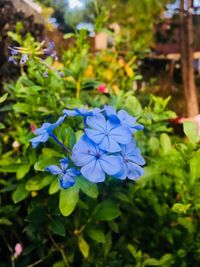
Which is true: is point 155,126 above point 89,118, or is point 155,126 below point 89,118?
below

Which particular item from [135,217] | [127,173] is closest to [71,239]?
[135,217]

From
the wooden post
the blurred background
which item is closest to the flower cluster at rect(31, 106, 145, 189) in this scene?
the blurred background

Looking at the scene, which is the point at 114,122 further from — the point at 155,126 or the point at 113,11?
the point at 113,11

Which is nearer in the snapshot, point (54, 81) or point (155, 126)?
point (54, 81)

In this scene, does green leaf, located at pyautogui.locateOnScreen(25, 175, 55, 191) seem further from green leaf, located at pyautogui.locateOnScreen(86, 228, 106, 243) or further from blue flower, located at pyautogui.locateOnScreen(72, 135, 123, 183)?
blue flower, located at pyautogui.locateOnScreen(72, 135, 123, 183)

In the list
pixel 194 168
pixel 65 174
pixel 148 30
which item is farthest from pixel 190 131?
pixel 148 30

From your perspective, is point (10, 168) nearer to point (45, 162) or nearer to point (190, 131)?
point (45, 162)

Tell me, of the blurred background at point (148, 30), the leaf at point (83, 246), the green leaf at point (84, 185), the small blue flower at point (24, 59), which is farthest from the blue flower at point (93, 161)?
the blurred background at point (148, 30)

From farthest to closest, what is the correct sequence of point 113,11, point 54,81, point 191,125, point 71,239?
point 113,11 < point 54,81 < point 71,239 < point 191,125
